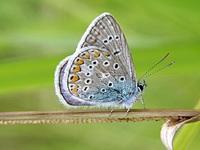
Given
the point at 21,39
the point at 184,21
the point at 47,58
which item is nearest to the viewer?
the point at 47,58

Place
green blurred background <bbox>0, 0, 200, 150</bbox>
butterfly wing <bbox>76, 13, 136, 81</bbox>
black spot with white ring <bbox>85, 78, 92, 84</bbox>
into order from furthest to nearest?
green blurred background <bbox>0, 0, 200, 150</bbox> → black spot with white ring <bbox>85, 78, 92, 84</bbox> → butterfly wing <bbox>76, 13, 136, 81</bbox>

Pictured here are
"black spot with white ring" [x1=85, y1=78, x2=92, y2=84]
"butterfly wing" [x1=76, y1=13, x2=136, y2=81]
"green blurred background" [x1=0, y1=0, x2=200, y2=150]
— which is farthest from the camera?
"green blurred background" [x1=0, y1=0, x2=200, y2=150]

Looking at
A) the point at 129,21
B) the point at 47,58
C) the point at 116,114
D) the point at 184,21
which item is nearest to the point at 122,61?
the point at 116,114

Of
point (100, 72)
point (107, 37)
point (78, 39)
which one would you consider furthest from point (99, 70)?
point (78, 39)

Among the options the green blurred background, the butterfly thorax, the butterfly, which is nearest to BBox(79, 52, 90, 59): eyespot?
the butterfly

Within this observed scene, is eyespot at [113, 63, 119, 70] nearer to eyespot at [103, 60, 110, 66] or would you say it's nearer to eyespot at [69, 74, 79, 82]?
eyespot at [103, 60, 110, 66]

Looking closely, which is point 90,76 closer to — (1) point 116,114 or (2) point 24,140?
(1) point 116,114

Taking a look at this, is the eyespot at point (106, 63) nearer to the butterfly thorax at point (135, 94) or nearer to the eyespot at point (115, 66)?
the eyespot at point (115, 66)

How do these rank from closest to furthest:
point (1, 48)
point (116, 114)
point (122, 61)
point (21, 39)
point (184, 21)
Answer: point (116, 114) < point (122, 61) < point (184, 21) < point (21, 39) < point (1, 48)
